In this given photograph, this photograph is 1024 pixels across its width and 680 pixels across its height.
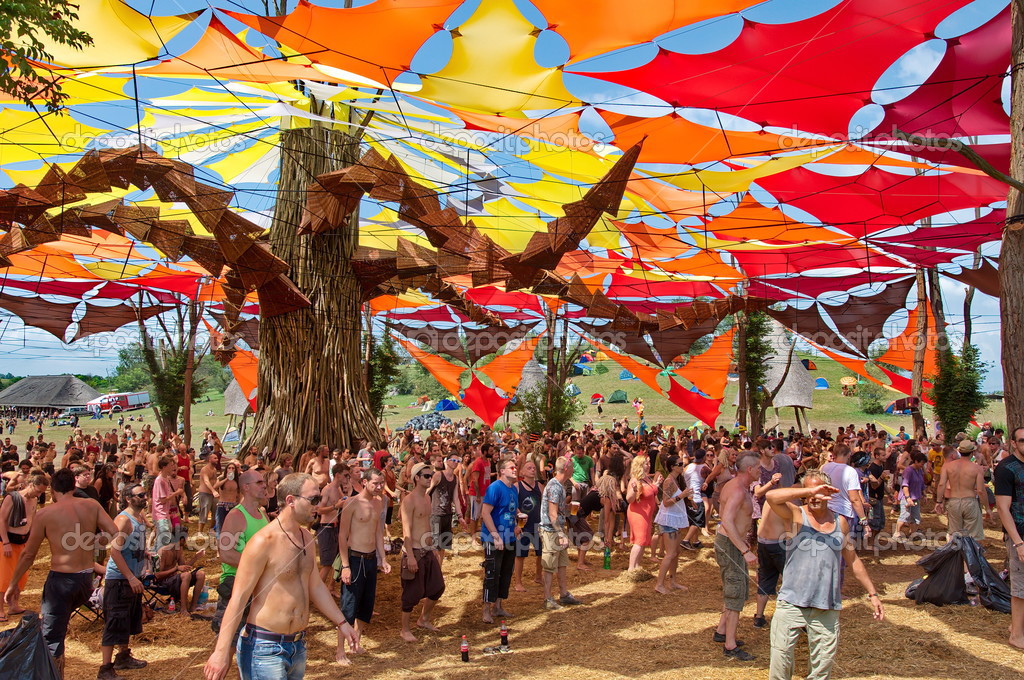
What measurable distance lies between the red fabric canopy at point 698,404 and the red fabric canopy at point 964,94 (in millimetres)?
10053

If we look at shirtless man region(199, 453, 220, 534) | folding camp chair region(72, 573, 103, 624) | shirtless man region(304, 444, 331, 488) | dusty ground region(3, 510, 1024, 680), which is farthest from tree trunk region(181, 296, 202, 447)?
folding camp chair region(72, 573, 103, 624)

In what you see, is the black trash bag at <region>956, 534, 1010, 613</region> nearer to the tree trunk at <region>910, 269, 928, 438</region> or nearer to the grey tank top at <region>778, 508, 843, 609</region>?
the grey tank top at <region>778, 508, 843, 609</region>

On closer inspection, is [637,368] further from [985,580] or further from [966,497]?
[985,580]

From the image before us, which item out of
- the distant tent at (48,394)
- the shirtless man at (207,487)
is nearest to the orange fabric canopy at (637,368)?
the shirtless man at (207,487)

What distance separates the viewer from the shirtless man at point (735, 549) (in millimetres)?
4938

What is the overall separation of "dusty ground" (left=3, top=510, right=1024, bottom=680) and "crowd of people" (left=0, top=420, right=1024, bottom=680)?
182 mm

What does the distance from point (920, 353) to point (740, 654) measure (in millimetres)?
14833

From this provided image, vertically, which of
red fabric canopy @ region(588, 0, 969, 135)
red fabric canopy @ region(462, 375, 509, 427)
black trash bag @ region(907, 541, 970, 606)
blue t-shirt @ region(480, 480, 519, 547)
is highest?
red fabric canopy @ region(588, 0, 969, 135)

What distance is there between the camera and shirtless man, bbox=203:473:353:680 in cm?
295

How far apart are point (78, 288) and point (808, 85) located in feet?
53.4

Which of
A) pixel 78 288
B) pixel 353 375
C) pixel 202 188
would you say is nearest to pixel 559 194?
pixel 353 375

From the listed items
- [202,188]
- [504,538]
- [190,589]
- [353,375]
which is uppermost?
[202,188]

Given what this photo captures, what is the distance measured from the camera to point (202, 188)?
768 cm

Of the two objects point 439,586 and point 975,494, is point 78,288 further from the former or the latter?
point 975,494
